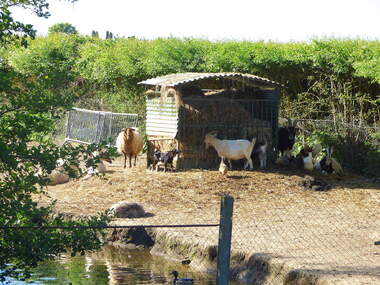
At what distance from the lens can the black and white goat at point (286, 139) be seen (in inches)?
779

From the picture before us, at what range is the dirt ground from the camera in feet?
39.2

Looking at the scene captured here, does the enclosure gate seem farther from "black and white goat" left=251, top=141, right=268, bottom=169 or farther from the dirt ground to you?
"black and white goat" left=251, top=141, right=268, bottom=169

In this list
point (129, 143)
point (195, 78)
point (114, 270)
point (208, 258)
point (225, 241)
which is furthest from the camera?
point (129, 143)

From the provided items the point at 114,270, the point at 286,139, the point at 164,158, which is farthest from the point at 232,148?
the point at 114,270

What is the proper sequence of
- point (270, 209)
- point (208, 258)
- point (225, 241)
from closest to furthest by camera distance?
point (225, 241), point (208, 258), point (270, 209)

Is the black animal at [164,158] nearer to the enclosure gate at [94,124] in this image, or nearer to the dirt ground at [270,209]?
the dirt ground at [270,209]

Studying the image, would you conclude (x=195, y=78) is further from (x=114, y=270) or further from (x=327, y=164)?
(x=114, y=270)

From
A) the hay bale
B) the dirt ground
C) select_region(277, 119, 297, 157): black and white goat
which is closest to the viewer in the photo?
the dirt ground

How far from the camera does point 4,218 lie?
8.32 meters

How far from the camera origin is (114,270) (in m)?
12.9

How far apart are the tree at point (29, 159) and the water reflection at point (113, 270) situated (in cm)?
297

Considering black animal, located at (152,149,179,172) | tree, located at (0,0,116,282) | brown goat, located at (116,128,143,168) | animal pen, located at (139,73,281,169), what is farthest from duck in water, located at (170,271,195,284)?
brown goat, located at (116,128,143,168)

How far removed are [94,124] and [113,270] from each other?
1070 centimetres

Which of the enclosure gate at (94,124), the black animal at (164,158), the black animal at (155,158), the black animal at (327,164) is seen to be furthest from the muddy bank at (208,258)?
the enclosure gate at (94,124)
